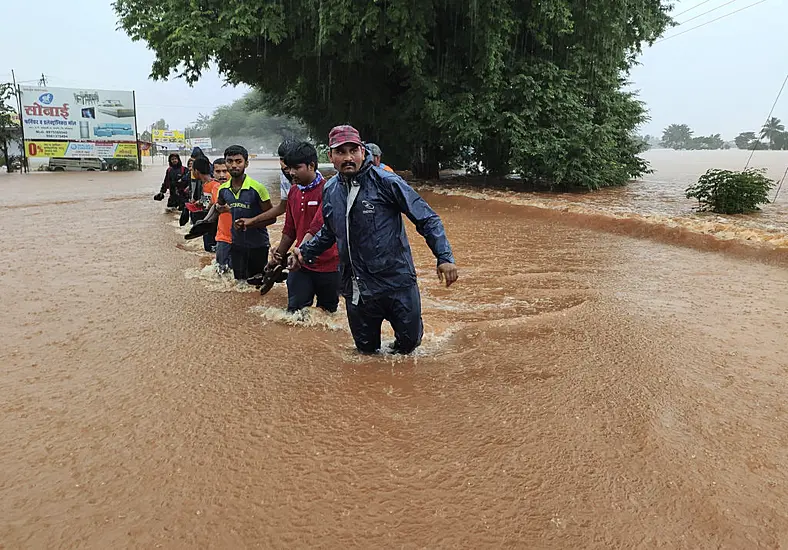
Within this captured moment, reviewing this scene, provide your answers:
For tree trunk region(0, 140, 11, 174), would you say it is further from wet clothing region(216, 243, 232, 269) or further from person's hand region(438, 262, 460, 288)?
person's hand region(438, 262, 460, 288)

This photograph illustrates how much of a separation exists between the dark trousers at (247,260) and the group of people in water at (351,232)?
0.45 meters

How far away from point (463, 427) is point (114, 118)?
3797cm

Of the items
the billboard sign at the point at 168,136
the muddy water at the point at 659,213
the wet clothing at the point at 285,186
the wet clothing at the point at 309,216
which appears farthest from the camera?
the billboard sign at the point at 168,136

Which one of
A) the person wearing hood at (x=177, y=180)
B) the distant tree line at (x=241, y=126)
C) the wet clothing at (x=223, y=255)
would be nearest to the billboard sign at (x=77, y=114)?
the person wearing hood at (x=177, y=180)

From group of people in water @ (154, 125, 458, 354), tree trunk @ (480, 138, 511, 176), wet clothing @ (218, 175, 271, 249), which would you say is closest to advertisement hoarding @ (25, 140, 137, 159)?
tree trunk @ (480, 138, 511, 176)

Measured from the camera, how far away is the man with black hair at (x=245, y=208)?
18.4 ft

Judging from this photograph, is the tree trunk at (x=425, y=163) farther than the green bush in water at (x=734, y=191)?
Yes

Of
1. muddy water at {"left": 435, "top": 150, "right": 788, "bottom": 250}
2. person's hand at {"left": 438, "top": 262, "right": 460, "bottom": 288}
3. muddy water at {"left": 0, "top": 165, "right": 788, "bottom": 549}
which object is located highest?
person's hand at {"left": 438, "top": 262, "right": 460, "bottom": 288}

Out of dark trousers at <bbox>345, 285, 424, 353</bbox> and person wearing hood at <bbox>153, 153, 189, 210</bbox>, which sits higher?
person wearing hood at <bbox>153, 153, 189, 210</bbox>

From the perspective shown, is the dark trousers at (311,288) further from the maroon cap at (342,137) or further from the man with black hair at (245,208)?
the maroon cap at (342,137)

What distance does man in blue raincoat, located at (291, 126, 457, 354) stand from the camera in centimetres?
356

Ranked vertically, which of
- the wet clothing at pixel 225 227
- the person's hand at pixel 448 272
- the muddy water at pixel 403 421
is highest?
the person's hand at pixel 448 272

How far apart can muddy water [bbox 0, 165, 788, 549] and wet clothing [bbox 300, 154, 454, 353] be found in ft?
1.62

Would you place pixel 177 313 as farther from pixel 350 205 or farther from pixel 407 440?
pixel 407 440
